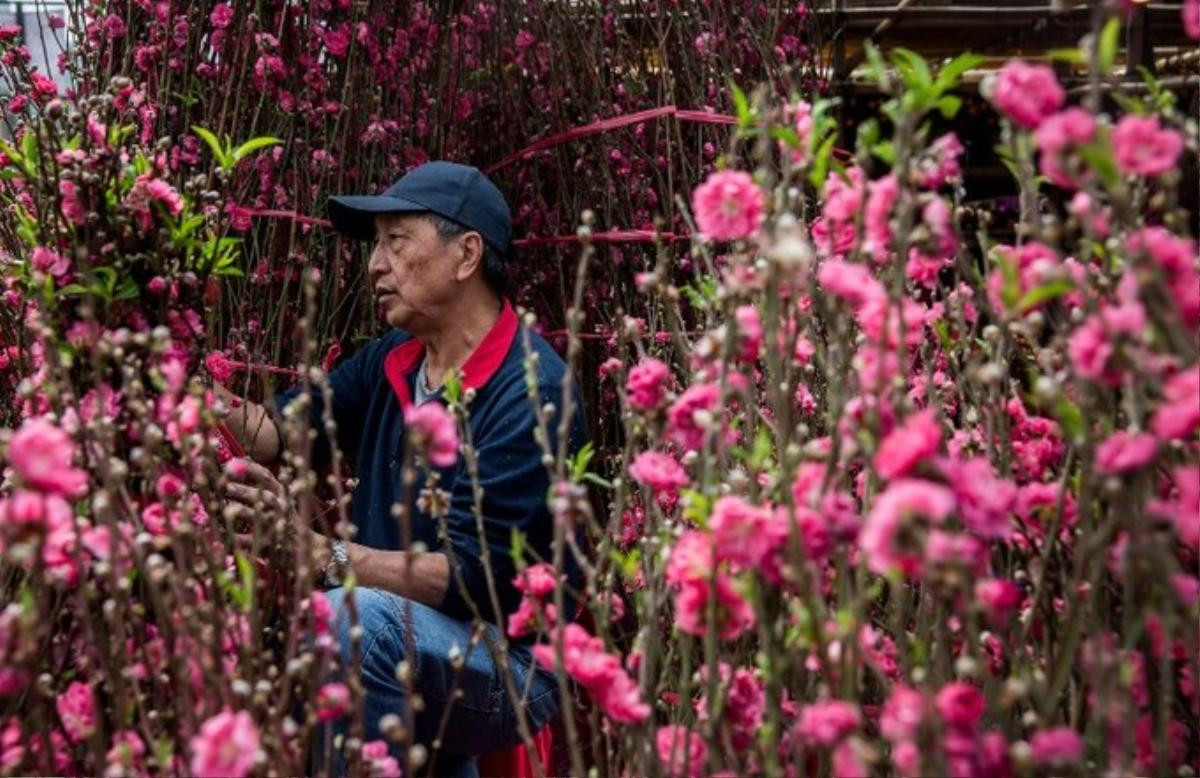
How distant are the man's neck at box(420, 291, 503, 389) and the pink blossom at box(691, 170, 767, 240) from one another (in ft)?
5.23

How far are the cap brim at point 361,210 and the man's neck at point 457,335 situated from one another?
0.22 metres

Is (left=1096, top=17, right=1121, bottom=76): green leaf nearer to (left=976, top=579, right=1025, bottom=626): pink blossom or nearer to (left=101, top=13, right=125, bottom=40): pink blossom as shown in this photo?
(left=976, top=579, right=1025, bottom=626): pink blossom

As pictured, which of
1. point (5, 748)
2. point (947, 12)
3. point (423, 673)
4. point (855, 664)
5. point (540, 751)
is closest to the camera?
point (855, 664)

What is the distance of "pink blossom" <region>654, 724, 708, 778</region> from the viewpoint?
153 cm

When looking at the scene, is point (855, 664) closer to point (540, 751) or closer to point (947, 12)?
point (540, 751)

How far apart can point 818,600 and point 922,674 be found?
0.12 m

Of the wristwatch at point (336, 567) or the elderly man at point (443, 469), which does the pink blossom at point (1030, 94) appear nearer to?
the elderly man at point (443, 469)

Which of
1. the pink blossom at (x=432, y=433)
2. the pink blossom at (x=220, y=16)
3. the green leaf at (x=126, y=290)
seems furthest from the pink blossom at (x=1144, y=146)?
the pink blossom at (x=220, y=16)

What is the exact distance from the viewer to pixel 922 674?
1288mm

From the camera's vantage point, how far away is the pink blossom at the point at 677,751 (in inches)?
60.2

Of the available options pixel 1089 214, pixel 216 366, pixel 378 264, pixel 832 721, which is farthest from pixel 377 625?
pixel 1089 214

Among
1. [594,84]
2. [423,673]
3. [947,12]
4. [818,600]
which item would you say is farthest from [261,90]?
[947,12]

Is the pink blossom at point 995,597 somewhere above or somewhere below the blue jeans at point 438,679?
above

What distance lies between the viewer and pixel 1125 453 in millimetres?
1185
